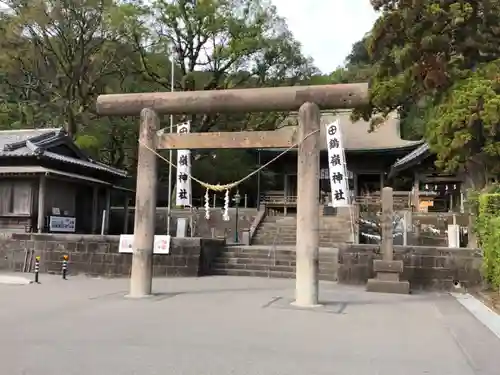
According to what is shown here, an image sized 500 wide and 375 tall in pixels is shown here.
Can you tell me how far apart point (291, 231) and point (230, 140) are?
15843 mm

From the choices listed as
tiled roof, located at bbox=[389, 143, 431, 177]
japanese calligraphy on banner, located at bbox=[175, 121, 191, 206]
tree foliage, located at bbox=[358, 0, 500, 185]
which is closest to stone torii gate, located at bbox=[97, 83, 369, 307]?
tree foliage, located at bbox=[358, 0, 500, 185]

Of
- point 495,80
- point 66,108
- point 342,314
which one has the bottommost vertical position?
point 342,314

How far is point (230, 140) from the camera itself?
11469 millimetres

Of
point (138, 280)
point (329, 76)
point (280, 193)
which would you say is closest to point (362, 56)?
point (329, 76)

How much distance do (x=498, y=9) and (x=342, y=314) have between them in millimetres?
14297

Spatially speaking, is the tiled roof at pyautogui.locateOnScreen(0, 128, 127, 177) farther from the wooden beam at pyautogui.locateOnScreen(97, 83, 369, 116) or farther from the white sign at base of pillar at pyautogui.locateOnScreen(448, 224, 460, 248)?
Result: the white sign at base of pillar at pyautogui.locateOnScreen(448, 224, 460, 248)

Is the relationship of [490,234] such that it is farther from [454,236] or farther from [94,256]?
[94,256]

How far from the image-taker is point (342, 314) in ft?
31.7

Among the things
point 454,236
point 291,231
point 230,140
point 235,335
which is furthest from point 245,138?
point 291,231

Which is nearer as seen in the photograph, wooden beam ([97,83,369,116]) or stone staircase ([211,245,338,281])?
wooden beam ([97,83,369,116])

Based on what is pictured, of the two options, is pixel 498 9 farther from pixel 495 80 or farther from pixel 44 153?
pixel 44 153

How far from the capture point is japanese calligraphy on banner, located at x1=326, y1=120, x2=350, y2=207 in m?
20.4

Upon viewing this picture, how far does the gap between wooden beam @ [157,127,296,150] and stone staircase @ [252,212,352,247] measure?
13282mm

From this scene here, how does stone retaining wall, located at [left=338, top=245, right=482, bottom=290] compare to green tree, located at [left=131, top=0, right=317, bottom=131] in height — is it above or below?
below
